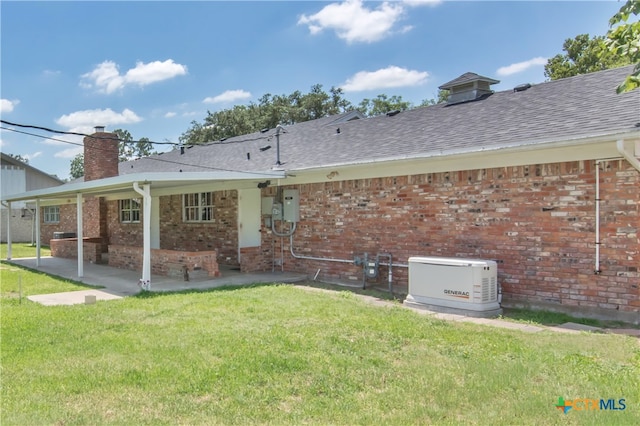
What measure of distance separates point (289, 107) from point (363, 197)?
1136 inches

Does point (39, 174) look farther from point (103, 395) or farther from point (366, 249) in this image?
point (103, 395)

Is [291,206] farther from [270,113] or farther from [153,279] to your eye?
[270,113]

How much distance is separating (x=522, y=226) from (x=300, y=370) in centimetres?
457

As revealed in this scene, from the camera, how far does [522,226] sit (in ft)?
24.2

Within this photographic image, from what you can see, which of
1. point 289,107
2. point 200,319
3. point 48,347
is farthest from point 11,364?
point 289,107

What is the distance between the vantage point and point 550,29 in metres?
9.10

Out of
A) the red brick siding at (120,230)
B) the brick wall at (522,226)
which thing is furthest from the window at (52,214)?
the brick wall at (522,226)

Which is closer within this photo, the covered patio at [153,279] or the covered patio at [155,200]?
the covered patio at [155,200]

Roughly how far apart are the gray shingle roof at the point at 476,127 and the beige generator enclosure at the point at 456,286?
1.79 meters

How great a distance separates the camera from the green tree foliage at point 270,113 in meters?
36.8

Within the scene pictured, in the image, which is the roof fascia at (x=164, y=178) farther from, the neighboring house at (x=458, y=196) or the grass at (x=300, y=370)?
the grass at (x=300, y=370)

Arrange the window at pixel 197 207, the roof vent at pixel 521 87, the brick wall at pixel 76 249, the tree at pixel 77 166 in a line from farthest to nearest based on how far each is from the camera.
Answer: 1. the tree at pixel 77 166
2. the brick wall at pixel 76 249
3. the window at pixel 197 207
4. the roof vent at pixel 521 87

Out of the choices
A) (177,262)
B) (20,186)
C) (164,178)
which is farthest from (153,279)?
(20,186)

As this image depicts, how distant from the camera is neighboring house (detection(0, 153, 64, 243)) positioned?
94.4ft
